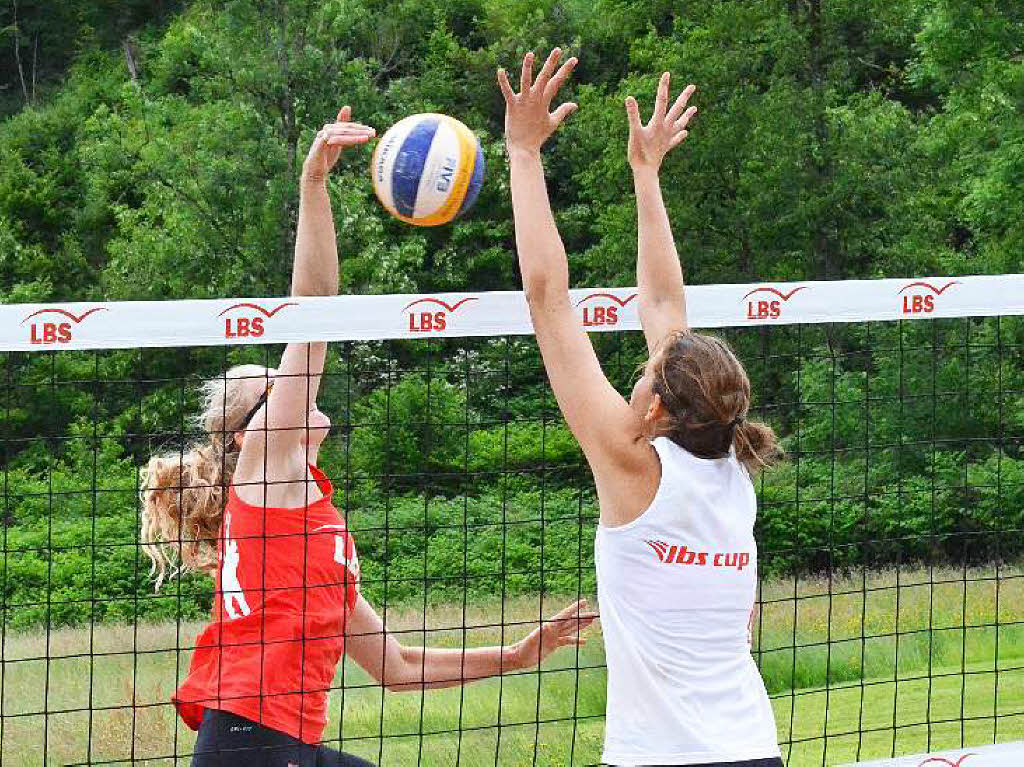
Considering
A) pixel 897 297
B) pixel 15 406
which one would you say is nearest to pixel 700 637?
pixel 897 297

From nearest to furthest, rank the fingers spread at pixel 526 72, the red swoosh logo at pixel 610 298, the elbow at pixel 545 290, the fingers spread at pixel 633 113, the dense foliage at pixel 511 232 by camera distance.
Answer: the elbow at pixel 545 290 → the fingers spread at pixel 526 72 → the fingers spread at pixel 633 113 → the red swoosh logo at pixel 610 298 → the dense foliage at pixel 511 232

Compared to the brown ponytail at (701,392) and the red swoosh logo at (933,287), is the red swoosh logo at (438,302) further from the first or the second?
the red swoosh logo at (933,287)

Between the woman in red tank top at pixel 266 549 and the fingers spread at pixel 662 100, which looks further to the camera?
the fingers spread at pixel 662 100

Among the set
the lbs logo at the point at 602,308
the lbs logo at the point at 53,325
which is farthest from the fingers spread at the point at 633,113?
the lbs logo at the point at 53,325

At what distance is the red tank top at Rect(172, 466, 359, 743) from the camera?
402cm

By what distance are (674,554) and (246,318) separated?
1.77 metres

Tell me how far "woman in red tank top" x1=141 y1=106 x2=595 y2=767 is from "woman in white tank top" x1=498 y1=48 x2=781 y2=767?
0.88 meters

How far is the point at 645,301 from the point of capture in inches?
163

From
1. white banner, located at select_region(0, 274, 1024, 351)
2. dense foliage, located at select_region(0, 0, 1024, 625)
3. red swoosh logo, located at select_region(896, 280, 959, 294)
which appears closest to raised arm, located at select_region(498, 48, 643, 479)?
white banner, located at select_region(0, 274, 1024, 351)

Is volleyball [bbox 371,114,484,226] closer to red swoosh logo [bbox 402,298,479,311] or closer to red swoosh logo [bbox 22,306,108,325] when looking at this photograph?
red swoosh logo [bbox 402,298,479,311]

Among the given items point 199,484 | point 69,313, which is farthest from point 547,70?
point 69,313

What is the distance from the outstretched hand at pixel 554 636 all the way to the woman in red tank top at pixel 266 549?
0.26ft

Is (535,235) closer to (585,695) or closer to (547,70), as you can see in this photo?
(547,70)

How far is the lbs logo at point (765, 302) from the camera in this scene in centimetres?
531
